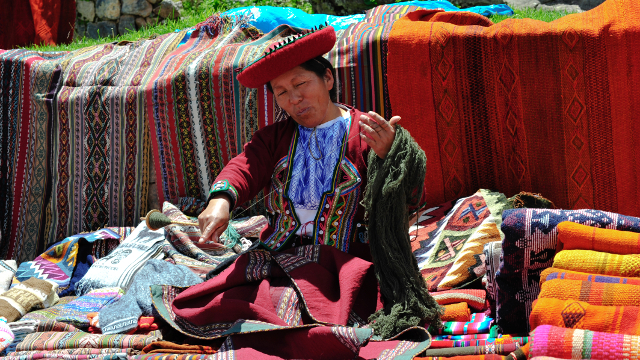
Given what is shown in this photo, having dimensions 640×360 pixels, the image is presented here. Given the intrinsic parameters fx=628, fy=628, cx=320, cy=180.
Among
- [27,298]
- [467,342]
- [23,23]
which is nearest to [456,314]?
[467,342]

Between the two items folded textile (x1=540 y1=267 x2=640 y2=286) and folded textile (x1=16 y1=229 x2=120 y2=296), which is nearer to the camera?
folded textile (x1=540 y1=267 x2=640 y2=286)

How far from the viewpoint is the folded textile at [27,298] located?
293cm

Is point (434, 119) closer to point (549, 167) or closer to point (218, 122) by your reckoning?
point (549, 167)

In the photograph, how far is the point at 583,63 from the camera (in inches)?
122

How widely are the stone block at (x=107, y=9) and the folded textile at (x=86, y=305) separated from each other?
5283mm

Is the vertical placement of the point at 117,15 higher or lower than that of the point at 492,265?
higher

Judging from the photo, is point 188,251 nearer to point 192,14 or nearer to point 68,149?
point 68,149

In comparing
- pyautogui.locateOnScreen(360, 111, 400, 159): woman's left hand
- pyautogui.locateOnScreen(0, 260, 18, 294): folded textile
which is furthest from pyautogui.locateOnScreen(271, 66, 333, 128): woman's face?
pyautogui.locateOnScreen(0, 260, 18, 294): folded textile

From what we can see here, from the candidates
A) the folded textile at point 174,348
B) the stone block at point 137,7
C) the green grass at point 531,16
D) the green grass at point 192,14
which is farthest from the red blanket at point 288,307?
the stone block at point 137,7

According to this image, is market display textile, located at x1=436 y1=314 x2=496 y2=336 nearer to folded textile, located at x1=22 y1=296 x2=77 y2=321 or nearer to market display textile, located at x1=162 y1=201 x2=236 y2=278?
market display textile, located at x1=162 y1=201 x2=236 y2=278

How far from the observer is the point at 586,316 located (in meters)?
2.03

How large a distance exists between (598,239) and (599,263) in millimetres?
94

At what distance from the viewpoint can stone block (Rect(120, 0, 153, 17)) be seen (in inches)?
301

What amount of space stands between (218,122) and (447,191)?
1470 mm
